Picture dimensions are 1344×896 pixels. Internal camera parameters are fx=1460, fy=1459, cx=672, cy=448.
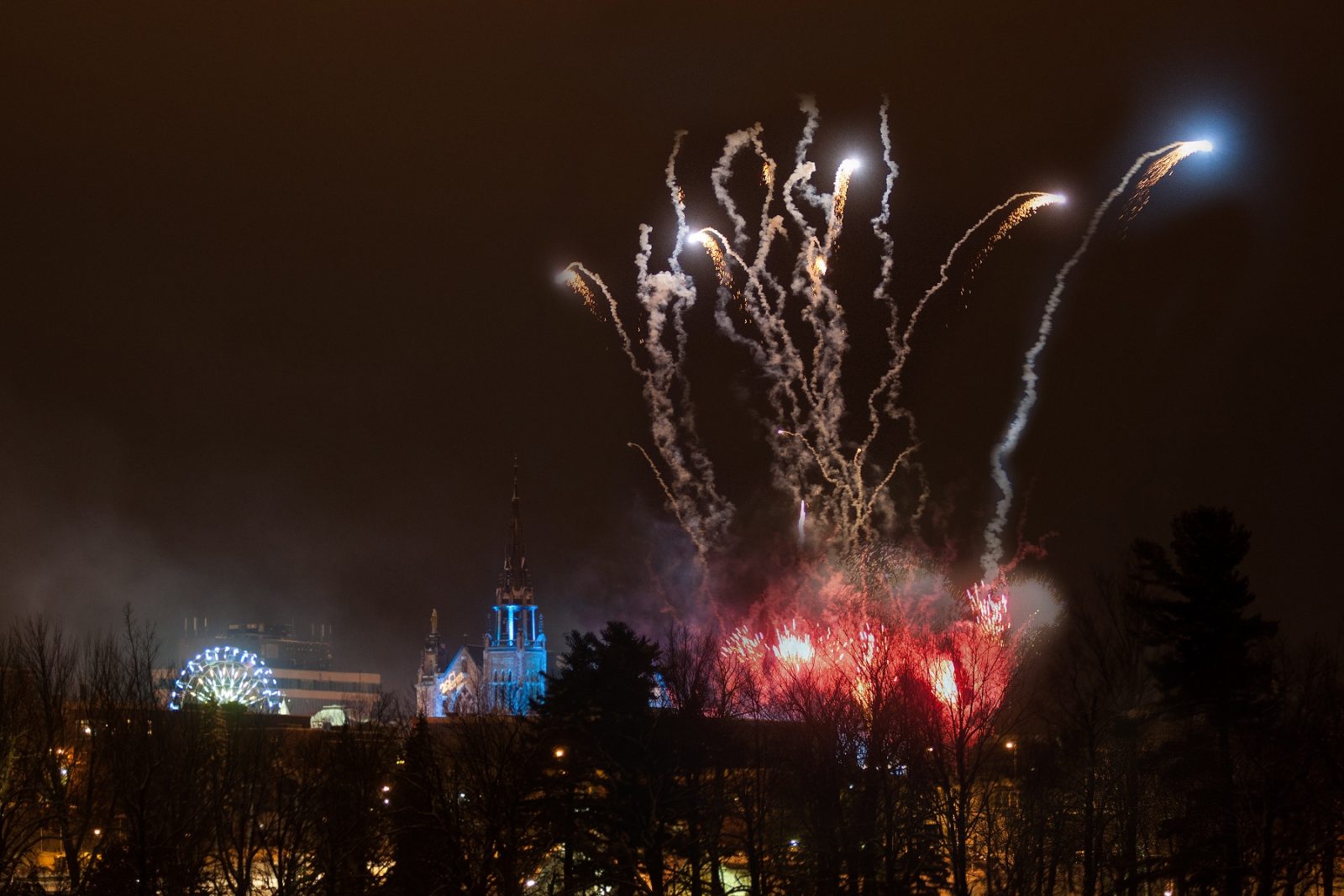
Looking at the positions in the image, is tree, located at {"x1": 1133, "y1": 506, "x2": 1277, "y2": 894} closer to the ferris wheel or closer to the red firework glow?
the red firework glow

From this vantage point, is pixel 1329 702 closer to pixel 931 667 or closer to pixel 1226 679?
pixel 1226 679

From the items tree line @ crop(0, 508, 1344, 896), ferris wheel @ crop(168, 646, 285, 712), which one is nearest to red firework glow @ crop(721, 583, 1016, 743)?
tree line @ crop(0, 508, 1344, 896)

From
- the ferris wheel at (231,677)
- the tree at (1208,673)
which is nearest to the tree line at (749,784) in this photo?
the tree at (1208,673)

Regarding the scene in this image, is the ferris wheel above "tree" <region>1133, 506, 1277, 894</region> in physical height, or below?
above

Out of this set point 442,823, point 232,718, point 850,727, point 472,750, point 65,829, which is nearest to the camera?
point 65,829

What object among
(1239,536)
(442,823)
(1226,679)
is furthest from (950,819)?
(442,823)

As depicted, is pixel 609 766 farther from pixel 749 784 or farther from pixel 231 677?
pixel 231 677

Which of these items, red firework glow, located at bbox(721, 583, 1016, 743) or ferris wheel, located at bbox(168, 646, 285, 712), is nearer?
red firework glow, located at bbox(721, 583, 1016, 743)

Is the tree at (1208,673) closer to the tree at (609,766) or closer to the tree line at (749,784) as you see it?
the tree line at (749,784)
